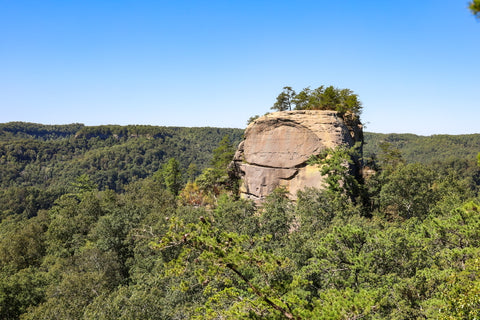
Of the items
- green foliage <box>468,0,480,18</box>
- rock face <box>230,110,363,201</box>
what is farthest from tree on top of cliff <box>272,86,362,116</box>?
green foliage <box>468,0,480,18</box>

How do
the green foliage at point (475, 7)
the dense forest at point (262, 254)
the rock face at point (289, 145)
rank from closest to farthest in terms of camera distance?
the green foliage at point (475, 7), the dense forest at point (262, 254), the rock face at point (289, 145)

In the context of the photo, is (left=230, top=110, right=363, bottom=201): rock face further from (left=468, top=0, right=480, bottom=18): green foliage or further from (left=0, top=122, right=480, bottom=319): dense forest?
(left=468, top=0, right=480, bottom=18): green foliage

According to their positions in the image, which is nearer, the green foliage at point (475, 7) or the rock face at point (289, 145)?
the green foliage at point (475, 7)

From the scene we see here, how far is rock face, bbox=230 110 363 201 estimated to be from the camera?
28.4 metres

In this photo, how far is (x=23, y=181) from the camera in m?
145

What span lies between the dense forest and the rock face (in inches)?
89.8

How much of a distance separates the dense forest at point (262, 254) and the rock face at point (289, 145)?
2.28 m

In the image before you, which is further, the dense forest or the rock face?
the rock face

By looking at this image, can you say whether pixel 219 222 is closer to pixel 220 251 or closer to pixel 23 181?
pixel 220 251

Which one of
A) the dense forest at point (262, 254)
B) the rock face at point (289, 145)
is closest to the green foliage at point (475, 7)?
the dense forest at point (262, 254)

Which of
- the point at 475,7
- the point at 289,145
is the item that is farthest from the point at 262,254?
the point at 289,145

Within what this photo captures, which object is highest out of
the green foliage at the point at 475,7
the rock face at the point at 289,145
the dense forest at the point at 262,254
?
the green foliage at the point at 475,7

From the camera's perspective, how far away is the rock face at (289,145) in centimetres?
2842

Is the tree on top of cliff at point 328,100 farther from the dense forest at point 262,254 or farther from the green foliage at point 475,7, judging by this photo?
the green foliage at point 475,7
